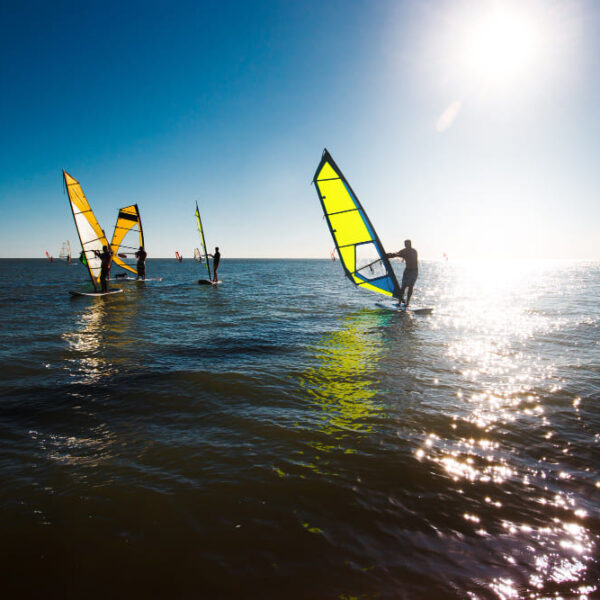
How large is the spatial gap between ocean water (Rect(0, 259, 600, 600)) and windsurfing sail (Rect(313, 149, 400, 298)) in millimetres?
6549

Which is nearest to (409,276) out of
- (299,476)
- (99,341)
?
(99,341)

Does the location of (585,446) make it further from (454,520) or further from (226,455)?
(226,455)

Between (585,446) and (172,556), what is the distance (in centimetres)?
414

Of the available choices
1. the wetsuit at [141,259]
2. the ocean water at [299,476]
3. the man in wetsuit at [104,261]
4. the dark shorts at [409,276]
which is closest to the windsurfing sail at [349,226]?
the dark shorts at [409,276]

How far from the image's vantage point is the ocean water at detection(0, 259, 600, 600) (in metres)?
2.03

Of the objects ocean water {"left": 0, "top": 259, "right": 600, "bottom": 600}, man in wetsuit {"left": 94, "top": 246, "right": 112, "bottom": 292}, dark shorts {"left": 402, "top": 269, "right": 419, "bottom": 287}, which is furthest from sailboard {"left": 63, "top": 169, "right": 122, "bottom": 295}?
dark shorts {"left": 402, "top": 269, "right": 419, "bottom": 287}

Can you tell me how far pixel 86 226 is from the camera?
53.7ft

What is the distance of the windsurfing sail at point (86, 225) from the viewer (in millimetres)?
15336

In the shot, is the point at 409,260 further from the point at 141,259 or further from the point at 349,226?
the point at 141,259

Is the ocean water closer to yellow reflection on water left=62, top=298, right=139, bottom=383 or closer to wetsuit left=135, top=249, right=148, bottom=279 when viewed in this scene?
yellow reflection on water left=62, top=298, right=139, bottom=383

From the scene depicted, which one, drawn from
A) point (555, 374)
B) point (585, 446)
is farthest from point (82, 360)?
point (555, 374)

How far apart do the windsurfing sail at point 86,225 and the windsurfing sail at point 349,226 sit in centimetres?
1185

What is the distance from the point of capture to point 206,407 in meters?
4.42

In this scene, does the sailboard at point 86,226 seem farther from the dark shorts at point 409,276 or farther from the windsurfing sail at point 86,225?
the dark shorts at point 409,276
